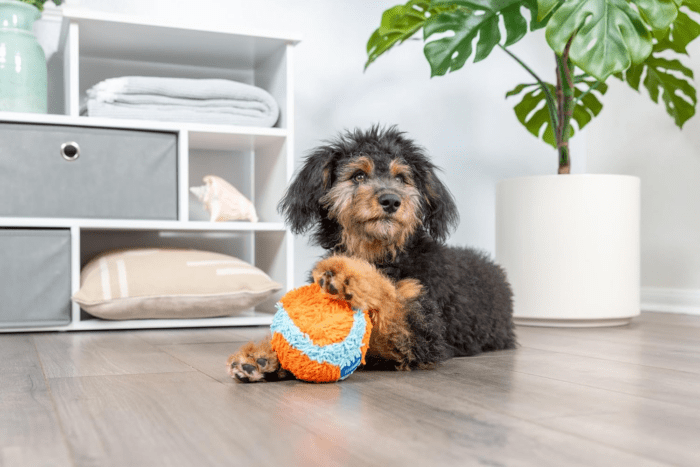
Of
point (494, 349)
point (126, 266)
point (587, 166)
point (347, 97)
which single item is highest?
point (347, 97)

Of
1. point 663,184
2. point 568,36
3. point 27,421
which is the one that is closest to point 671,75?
point 663,184

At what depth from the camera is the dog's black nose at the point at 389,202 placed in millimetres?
1455

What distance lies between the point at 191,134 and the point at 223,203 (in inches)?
11.1

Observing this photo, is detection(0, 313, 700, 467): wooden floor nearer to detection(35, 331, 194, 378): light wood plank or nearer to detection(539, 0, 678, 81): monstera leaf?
detection(35, 331, 194, 378): light wood plank

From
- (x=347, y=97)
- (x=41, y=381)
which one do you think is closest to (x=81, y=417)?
(x=41, y=381)

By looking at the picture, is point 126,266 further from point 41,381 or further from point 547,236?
point 547,236

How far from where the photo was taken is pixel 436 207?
163 centimetres

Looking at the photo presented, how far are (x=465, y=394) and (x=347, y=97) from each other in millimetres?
2216

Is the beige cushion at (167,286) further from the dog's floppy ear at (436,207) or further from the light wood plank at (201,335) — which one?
the dog's floppy ear at (436,207)

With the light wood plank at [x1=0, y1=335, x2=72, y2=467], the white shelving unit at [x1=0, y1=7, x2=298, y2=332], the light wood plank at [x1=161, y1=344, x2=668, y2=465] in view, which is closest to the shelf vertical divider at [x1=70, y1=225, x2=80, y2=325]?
the white shelving unit at [x1=0, y1=7, x2=298, y2=332]

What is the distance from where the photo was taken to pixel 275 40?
2.60m

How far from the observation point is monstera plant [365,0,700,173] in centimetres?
200

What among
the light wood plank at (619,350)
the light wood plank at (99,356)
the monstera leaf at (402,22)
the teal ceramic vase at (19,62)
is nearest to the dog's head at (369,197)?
the light wood plank at (99,356)

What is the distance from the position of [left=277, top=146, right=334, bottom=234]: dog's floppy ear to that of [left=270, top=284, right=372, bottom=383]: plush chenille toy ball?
11.7 inches
